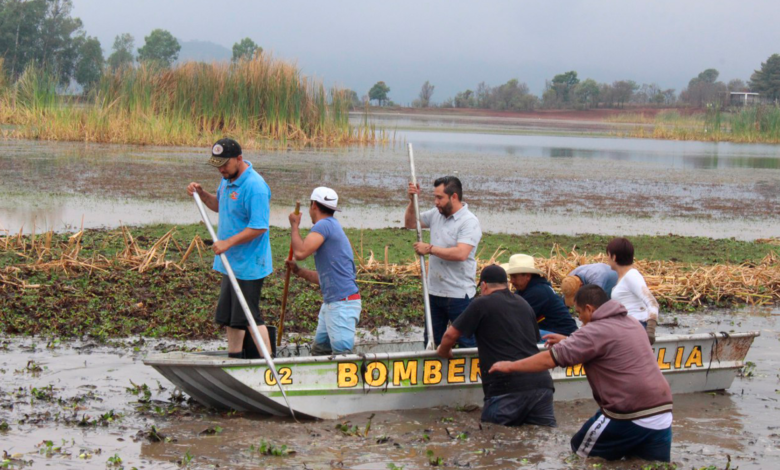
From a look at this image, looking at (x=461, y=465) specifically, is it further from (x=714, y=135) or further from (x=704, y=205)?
→ (x=714, y=135)

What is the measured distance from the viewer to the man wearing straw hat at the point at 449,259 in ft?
25.1

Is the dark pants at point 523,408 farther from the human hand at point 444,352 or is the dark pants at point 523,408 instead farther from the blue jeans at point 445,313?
the blue jeans at point 445,313

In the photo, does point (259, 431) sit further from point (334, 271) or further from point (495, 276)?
point (495, 276)

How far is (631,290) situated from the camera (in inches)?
290

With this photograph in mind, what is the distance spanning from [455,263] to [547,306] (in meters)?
0.81

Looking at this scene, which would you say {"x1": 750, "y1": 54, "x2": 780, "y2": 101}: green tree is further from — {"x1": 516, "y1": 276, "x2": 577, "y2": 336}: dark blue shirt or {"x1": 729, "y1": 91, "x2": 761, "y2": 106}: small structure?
{"x1": 516, "y1": 276, "x2": 577, "y2": 336}: dark blue shirt

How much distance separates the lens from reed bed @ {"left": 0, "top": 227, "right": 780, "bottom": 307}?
1072 centimetres

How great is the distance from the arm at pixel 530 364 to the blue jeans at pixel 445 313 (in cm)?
122

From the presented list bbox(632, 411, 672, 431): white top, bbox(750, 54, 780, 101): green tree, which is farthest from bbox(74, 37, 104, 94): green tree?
bbox(632, 411, 672, 431): white top

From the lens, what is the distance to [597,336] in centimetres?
586

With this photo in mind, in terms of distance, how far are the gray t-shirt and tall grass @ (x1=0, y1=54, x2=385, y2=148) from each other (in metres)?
19.9

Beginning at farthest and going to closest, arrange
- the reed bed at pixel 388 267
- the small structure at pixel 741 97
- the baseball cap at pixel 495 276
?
the small structure at pixel 741 97 < the reed bed at pixel 388 267 < the baseball cap at pixel 495 276

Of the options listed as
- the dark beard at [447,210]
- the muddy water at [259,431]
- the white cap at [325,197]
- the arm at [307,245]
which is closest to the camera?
the muddy water at [259,431]

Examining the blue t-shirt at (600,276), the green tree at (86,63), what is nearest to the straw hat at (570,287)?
the blue t-shirt at (600,276)
